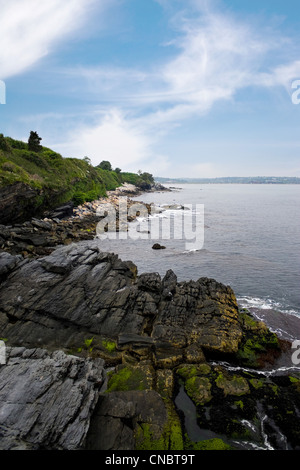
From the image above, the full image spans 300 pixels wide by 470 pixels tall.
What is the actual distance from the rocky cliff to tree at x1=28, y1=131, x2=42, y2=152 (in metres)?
56.1

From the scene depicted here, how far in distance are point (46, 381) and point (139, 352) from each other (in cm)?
627

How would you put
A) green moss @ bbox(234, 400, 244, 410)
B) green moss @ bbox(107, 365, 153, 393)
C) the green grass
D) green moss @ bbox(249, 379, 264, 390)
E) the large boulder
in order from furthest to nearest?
1. the green grass
2. the large boulder
3. green moss @ bbox(249, 379, 264, 390)
4. green moss @ bbox(107, 365, 153, 393)
5. green moss @ bbox(234, 400, 244, 410)

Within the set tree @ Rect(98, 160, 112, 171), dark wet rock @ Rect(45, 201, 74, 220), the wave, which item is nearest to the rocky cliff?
the wave

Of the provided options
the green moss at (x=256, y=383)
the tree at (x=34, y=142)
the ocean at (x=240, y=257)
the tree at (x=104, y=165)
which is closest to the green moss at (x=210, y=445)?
the green moss at (x=256, y=383)

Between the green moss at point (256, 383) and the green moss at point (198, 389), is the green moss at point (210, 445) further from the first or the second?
the green moss at point (256, 383)

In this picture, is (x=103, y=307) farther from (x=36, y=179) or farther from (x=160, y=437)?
(x=36, y=179)

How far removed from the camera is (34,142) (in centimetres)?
6775

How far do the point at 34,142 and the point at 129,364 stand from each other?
6945 cm

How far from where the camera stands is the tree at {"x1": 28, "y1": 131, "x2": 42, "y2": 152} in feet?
222

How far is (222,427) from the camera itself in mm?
11320

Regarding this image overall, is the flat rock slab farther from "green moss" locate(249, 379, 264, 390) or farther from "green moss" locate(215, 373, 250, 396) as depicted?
"green moss" locate(249, 379, 264, 390)

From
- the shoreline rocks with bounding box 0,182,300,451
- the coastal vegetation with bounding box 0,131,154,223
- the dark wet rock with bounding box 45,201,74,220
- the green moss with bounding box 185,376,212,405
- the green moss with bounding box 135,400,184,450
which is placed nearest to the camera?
the green moss with bounding box 135,400,184,450

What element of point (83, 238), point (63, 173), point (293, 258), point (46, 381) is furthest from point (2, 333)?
point (63, 173)

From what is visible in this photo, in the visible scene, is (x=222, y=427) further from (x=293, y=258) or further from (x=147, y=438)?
(x=293, y=258)
